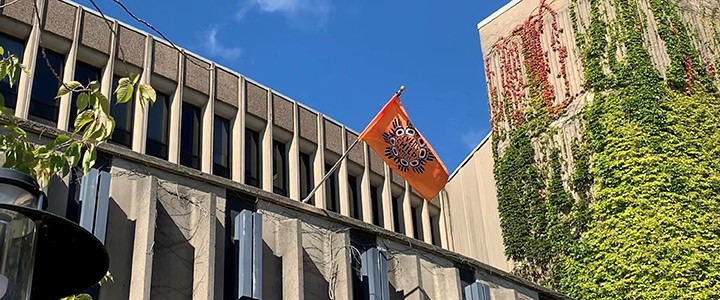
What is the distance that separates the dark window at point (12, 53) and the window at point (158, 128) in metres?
3.09

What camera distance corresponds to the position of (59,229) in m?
4.05

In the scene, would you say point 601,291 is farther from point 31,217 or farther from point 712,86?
point 31,217

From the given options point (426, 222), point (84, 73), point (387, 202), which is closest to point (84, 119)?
point (84, 73)

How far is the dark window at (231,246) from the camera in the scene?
13367 mm

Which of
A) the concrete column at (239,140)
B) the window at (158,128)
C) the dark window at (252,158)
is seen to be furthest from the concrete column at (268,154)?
the window at (158,128)

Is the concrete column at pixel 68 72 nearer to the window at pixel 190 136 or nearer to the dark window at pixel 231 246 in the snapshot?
the window at pixel 190 136

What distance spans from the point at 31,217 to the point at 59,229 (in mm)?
234

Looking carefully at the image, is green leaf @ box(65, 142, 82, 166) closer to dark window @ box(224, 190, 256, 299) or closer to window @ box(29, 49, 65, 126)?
dark window @ box(224, 190, 256, 299)

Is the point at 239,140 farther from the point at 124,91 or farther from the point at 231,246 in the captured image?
the point at 124,91

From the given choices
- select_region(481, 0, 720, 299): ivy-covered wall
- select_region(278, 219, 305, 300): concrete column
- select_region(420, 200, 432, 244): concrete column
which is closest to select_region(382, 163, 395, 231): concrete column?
select_region(420, 200, 432, 244): concrete column

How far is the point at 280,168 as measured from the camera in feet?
78.6

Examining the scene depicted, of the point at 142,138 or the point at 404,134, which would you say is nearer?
the point at 404,134

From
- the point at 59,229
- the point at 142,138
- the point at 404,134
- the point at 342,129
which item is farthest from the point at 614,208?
the point at 59,229

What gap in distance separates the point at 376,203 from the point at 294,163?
3.54m
